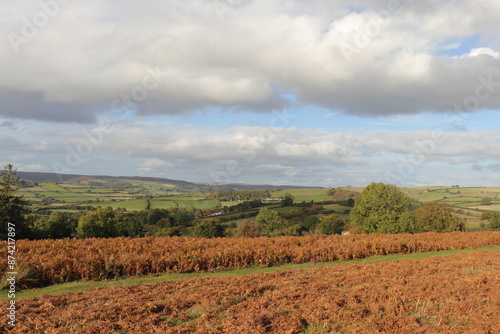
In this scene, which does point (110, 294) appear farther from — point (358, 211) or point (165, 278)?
point (358, 211)

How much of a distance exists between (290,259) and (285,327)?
10.4 metres

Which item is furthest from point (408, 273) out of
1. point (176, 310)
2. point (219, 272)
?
point (176, 310)

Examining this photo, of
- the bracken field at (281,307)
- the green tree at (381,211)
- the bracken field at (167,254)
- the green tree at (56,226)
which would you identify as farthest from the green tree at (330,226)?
the bracken field at (281,307)

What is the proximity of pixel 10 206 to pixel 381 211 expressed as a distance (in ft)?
161

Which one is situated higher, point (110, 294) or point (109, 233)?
point (110, 294)

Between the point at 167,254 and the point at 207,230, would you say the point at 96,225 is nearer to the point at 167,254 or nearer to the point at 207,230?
the point at 207,230

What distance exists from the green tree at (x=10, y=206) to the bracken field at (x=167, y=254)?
25554 millimetres

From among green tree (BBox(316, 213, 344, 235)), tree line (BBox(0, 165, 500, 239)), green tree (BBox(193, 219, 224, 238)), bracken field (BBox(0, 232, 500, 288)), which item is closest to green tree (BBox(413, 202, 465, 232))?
tree line (BBox(0, 165, 500, 239))

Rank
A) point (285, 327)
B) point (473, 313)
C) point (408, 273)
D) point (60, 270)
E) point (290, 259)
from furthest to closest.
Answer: point (290, 259) < point (408, 273) < point (60, 270) < point (473, 313) < point (285, 327)

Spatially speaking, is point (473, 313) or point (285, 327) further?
point (473, 313)

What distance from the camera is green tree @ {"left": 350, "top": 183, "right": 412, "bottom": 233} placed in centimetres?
4975

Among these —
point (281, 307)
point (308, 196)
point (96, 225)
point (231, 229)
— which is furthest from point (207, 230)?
point (308, 196)

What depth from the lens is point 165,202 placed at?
110 m

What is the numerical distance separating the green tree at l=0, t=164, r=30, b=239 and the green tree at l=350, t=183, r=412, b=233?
1698 inches
